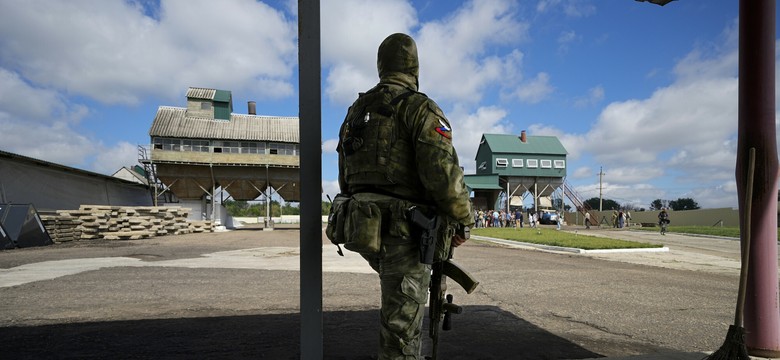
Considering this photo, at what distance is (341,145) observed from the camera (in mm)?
2617

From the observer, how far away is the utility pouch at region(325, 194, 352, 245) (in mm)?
2359

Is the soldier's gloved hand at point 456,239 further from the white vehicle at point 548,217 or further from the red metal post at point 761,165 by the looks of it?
the white vehicle at point 548,217

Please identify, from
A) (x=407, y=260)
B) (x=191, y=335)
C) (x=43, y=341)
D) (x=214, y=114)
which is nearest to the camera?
(x=407, y=260)

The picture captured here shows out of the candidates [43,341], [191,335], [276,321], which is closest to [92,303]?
[43,341]

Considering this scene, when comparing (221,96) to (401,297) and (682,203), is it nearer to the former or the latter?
(401,297)

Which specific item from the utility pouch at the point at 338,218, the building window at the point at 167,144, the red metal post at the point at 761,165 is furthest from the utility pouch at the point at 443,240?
the building window at the point at 167,144

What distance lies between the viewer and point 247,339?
3818 mm

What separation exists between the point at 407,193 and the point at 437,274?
2.01 feet

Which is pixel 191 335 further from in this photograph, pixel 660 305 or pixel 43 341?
pixel 660 305

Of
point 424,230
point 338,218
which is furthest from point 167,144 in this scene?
point 424,230

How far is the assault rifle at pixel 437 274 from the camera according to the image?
7.18ft

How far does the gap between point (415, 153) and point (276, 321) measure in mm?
3130

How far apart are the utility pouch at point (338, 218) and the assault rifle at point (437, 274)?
407 mm

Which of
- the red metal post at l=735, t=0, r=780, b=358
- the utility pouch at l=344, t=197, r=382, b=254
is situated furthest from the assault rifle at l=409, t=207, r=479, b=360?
the red metal post at l=735, t=0, r=780, b=358
